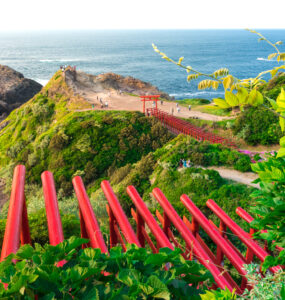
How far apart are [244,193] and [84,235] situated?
10963mm

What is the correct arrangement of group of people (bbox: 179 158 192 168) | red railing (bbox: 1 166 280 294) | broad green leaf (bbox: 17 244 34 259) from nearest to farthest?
1. broad green leaf (bbox: 17 244 34 259)
2. red railing (bbox: 1 166 280 294)
3. group of people (bbox: 179 158 192 168)

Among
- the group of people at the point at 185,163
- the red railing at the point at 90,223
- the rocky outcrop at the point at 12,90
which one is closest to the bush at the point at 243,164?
Result: the group of people at the point at 185,163

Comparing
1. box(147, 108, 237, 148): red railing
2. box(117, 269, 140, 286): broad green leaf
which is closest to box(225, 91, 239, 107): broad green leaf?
box(117, 269, 140, 286): broad green leaf

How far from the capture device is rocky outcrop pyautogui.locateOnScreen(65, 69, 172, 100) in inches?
1394

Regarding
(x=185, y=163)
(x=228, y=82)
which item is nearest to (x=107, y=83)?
(x=185, y=163)

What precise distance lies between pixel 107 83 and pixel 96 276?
38.4 metres

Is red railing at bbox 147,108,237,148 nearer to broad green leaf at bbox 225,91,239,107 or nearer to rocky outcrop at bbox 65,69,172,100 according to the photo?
rocky outcrop at bbox 65,69,172,100

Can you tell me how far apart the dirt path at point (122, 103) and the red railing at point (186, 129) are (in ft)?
8.16

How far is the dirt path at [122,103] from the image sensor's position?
2790cm

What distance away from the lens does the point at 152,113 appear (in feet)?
85.5

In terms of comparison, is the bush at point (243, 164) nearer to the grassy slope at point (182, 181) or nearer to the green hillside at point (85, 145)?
the grassy slope at point (182, 181)

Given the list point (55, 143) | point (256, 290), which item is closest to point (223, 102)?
point (256, 290)

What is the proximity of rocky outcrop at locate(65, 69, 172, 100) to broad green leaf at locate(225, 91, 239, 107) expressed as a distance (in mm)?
33220

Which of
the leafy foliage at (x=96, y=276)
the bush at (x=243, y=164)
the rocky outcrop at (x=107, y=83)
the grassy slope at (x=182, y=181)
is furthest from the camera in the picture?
the rocky outcrop at (x=107, y=83)
